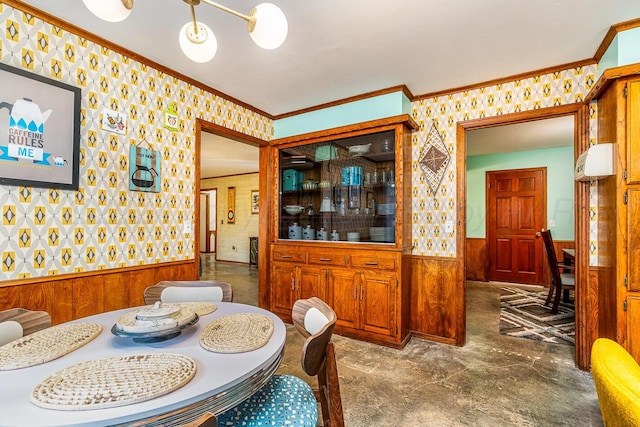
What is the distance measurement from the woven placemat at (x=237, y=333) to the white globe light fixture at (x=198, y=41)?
126 cm

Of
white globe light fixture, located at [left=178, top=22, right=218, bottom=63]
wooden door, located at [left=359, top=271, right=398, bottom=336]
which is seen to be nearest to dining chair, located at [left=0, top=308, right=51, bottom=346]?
white globe light fixture, located at [left=178, top=22, right=218, bottom=63]

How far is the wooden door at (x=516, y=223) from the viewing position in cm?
588

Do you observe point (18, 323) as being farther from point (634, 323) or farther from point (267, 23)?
point (634, 323)

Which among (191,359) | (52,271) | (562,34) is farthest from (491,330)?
(52,271)

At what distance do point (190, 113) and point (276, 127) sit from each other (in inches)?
49.4

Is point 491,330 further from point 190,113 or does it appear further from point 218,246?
point 218,246

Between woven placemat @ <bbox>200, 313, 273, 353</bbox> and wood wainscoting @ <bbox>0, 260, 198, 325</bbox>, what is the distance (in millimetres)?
1354

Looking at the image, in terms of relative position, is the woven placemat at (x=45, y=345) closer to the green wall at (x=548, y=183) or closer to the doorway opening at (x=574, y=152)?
the doorway opening at (x=574, y=152)

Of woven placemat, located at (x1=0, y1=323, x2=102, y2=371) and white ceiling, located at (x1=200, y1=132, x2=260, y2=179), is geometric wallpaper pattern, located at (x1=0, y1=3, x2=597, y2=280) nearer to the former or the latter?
woven placemat, located at (x1=0, y1=323, x2=102, y2=371)

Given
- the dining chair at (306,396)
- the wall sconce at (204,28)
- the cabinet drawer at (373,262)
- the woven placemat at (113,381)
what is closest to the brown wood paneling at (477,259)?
the cabinet drawer at (373,262)

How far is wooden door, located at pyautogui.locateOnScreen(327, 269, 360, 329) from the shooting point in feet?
10.2

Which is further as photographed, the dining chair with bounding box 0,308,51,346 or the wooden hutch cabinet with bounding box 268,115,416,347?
the wooden hutch cabinet with bounding box 268,115,416,347

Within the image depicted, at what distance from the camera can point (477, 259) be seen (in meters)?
6.33

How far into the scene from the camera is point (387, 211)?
3.09 m
